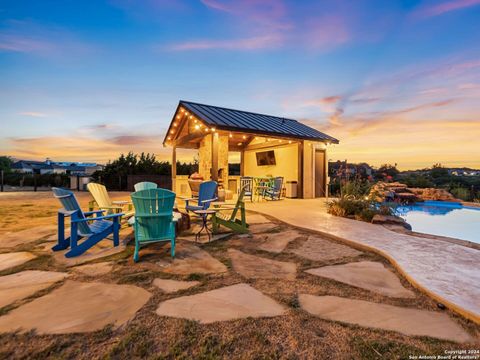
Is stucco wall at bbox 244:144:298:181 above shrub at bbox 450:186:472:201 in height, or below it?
above

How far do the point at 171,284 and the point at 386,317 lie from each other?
1.86m

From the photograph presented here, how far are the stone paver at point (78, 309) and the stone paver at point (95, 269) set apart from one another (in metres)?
0.33

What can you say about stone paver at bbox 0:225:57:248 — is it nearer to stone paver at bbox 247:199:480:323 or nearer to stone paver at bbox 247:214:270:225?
stone paver at bbox 247:214:270:225

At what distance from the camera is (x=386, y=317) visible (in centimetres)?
175

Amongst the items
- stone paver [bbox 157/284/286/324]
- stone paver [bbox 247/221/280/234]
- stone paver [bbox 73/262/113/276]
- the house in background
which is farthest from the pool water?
stone paver [bbox 73/262/113/276]

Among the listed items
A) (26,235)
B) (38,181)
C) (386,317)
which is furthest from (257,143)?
(38,181)

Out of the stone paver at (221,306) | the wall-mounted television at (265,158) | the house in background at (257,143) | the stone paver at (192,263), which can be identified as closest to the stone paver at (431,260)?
the stone paver at (221,306)

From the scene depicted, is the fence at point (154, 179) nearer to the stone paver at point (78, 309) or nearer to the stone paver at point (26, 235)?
the stone paver at point (26, 235)

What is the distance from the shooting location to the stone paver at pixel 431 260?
1982 mm

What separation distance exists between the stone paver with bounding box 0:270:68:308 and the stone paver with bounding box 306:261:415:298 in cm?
275

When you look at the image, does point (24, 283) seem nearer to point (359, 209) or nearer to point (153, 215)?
point (153, 215)

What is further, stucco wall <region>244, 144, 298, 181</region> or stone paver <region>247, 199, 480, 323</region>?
stucco wall <region>244, 144, 298, 181</region>

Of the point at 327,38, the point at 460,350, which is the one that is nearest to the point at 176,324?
the point at 460,350

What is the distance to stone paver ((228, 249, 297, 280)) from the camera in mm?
2583
